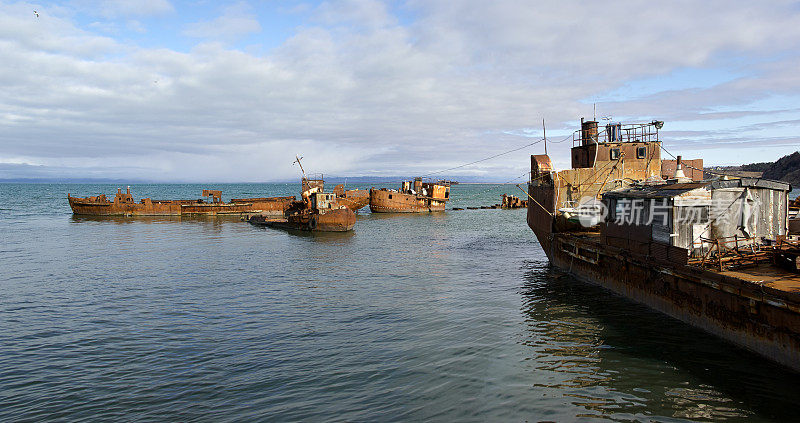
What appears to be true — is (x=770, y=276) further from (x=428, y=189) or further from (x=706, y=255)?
(x=428, y=189)

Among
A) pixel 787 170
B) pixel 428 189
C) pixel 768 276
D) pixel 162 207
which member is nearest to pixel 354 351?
pixel 768 276

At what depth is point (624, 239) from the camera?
18781 mm

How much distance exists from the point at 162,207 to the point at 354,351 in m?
61.1

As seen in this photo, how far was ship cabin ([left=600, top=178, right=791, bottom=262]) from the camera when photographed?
1568cm

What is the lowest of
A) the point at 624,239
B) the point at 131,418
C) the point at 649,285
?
the point at 131,418

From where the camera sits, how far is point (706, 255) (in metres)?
14.3

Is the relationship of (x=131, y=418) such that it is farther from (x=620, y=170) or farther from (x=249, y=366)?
(x=620, y=170)

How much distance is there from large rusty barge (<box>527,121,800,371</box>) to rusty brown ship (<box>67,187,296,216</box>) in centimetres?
4925

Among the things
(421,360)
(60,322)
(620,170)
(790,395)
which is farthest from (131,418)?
(620,170)

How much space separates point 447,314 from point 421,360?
4.74 m

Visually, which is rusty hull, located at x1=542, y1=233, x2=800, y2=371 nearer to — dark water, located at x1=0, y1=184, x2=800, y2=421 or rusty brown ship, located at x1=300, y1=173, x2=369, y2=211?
dark water, located at x1=0, y1=184, x2=800, y2=421

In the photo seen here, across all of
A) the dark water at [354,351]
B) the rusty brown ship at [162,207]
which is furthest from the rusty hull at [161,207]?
the dark water at [354,351]

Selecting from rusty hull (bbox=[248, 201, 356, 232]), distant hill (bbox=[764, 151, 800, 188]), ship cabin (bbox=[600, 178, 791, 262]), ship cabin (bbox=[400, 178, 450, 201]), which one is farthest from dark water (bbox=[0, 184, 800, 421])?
distant hill (bbox=[764, 151, 800, 188])

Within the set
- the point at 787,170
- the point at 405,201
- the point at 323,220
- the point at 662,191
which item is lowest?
the point at 323,220
